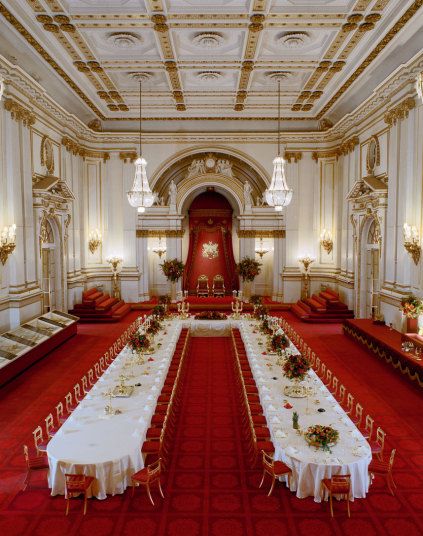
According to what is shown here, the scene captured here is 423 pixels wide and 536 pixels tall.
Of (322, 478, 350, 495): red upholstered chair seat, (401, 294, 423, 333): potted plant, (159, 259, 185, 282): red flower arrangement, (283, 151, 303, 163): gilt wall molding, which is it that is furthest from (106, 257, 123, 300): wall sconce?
(322, 478, 350, 495): red upholstered chair seat

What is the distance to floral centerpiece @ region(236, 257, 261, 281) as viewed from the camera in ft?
71.4

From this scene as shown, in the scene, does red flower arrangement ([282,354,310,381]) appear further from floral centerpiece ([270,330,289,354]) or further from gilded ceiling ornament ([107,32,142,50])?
gilded ceiling ornament ([107,32,142,50])

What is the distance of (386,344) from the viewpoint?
12562 mm

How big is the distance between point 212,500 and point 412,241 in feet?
30.4

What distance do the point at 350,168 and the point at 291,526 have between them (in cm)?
1584

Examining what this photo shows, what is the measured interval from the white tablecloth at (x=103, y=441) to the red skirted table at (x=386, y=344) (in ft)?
20.1

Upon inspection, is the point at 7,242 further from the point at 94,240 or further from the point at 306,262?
the point at 306,262

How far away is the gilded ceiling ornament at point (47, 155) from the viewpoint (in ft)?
52.3

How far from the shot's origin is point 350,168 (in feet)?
62.4

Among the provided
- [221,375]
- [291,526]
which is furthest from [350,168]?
[291,526]

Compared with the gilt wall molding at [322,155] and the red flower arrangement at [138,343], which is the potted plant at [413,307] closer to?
the red flower arrangement at [138,343]

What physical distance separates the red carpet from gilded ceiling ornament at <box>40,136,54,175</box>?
9202 mm

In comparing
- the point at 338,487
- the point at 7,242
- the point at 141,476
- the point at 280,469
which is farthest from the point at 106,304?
the point at 338,487

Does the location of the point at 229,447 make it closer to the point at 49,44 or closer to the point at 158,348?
the point at 158,348
